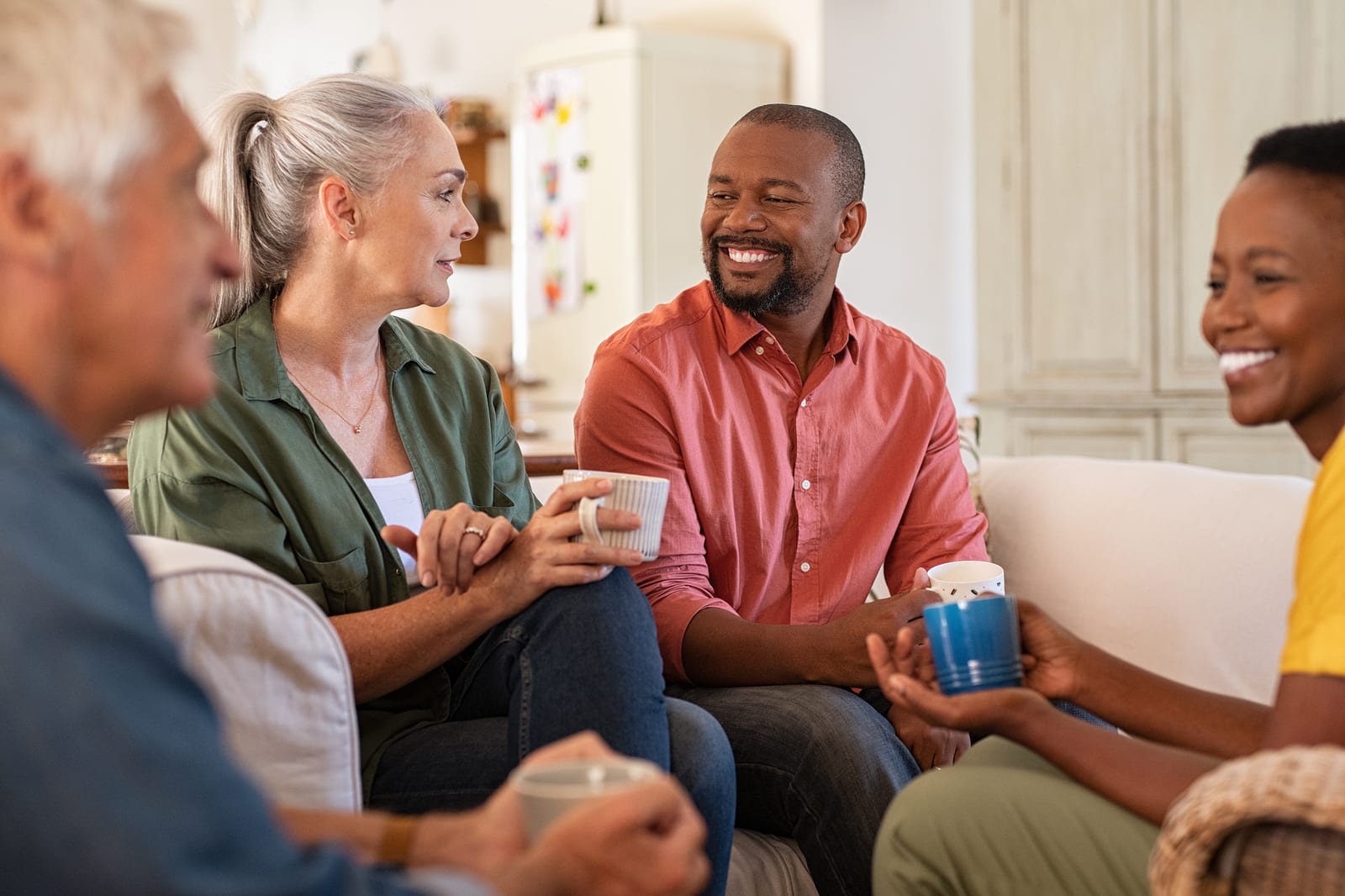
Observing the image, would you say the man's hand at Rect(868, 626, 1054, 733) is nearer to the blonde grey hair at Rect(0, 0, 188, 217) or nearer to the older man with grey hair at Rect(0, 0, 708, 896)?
the older man with grey hair at Rect(0, 0, 708, 896)

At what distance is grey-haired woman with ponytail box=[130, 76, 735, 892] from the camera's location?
1.43 metres

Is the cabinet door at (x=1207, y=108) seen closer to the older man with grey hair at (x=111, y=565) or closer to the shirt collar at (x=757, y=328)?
the shirt collar at (x=757, y=328)

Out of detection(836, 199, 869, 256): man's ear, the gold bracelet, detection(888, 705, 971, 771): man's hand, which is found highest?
detection(836, 199, 869, 256): man's ear

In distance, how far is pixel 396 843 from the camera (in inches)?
37.2

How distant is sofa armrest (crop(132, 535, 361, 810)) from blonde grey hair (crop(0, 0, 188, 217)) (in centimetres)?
49

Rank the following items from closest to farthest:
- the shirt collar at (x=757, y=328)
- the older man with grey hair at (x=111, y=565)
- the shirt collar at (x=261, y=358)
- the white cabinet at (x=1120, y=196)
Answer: the older man with grey hair at (x=111, y=565) < the shirt collar at (x=261, y=358) < the shirt collar at (x=757, y=328) < the white cabinet at (x=1120, y=196)

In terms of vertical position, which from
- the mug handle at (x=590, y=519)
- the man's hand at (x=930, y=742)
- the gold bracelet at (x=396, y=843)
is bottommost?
the man's hand at (x=930, y=742)

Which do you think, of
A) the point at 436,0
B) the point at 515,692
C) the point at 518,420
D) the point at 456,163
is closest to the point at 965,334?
the point at 518,420

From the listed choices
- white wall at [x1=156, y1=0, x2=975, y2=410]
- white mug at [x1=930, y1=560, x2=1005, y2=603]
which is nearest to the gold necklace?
white mug at [x1=930, y1=560, x2=1005, y2=603]

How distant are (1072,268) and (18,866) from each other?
13.3 ft

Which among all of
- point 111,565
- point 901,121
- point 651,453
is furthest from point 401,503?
point 901,121

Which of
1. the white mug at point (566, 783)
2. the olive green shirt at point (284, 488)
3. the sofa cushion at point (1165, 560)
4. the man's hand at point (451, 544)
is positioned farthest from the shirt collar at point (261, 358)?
the sofa cushion at point (1165, 560)

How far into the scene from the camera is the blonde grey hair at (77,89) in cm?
70

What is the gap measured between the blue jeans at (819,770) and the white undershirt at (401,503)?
17.1 inches
